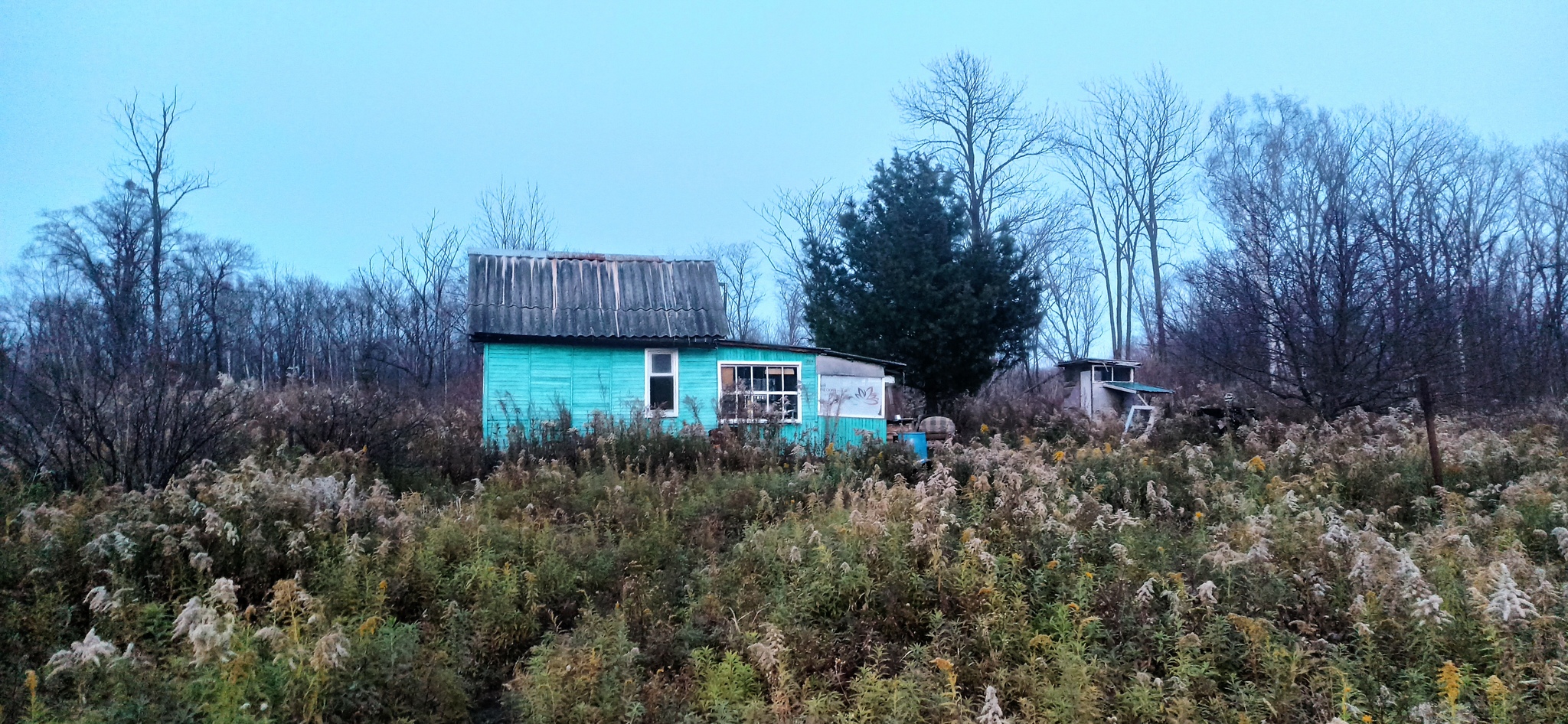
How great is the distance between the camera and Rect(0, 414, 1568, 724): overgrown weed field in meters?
4.25

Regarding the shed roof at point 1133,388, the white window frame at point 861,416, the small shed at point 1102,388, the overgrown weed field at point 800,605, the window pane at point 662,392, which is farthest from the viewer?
the small shed at point 1102,388

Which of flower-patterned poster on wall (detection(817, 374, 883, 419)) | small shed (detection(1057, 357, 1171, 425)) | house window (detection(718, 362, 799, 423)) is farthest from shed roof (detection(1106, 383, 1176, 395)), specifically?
house window (detection(718, 362, 799, 423))

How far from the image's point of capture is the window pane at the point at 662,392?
16.1m

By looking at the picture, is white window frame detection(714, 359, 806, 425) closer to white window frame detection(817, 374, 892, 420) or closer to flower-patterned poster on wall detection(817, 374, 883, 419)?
white window frame detection(817, 374, 892, 420)

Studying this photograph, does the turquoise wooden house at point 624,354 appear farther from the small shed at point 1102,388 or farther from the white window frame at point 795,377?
the small shed at point 1102,388

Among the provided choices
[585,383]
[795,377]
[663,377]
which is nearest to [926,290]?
[795,377]

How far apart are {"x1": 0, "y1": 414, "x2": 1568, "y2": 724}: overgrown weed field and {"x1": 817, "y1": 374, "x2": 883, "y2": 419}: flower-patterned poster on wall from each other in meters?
9.32

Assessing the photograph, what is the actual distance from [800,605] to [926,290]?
59.4 feet

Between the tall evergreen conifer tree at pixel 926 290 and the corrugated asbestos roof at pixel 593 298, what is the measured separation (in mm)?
6768

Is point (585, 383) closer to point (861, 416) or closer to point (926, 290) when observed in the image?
point (861, 416)

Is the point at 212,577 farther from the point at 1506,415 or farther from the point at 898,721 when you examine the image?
the point at 1506,415

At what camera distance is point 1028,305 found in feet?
78.0

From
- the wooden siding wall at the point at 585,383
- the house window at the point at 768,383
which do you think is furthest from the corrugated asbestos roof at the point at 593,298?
the house window at the point at 768,383

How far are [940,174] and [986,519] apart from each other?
1959 cm
